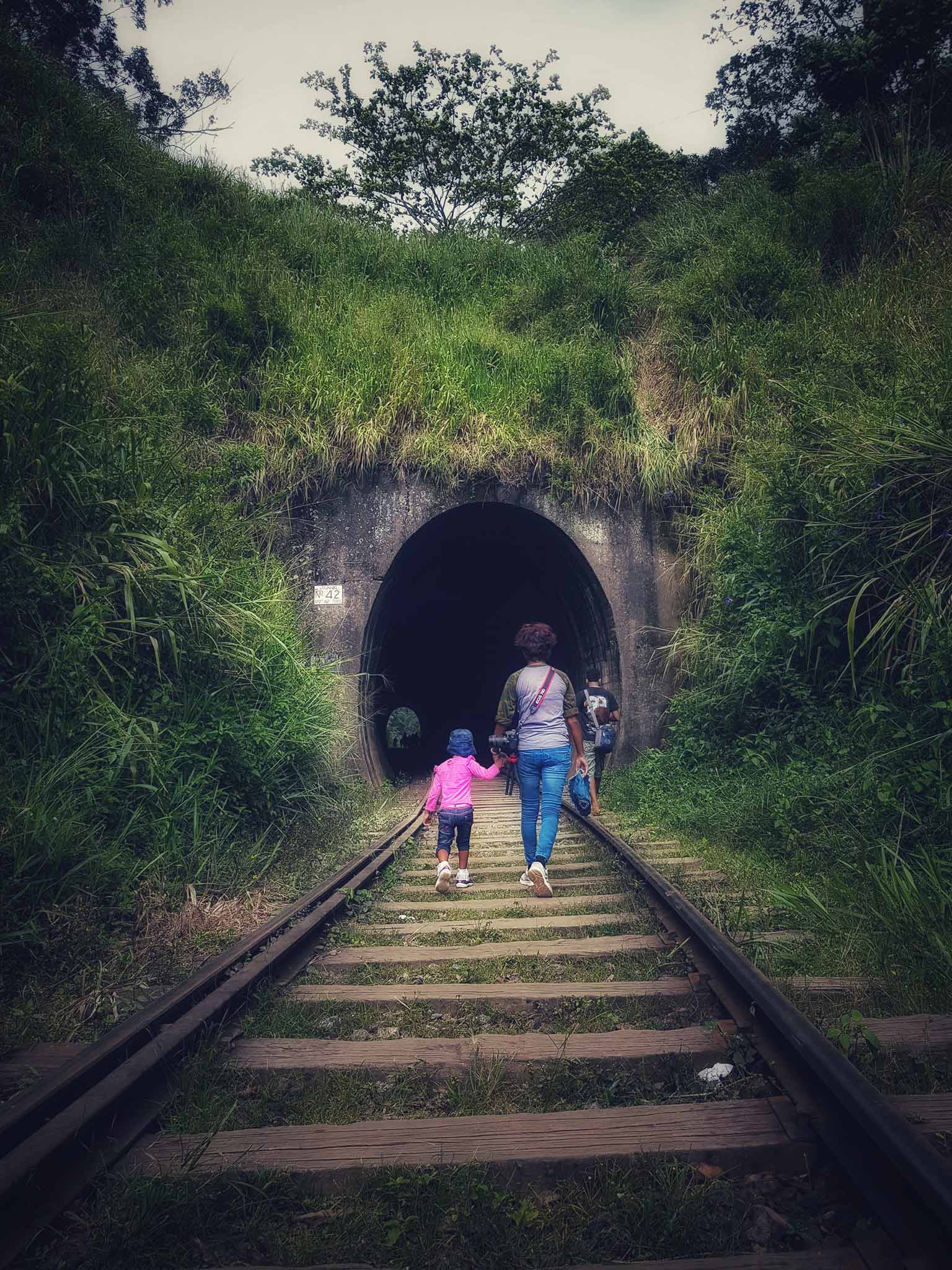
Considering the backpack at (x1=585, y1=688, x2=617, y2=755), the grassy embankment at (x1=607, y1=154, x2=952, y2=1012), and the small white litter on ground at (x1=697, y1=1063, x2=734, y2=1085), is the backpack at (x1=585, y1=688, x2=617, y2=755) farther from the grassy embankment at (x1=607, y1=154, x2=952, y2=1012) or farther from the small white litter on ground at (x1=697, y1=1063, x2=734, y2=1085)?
the small white litter on ground at (x1=697, y1=1063, x2=734, y2=1085)

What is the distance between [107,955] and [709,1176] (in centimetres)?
284

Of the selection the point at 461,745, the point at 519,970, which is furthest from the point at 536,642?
the point at 519,970

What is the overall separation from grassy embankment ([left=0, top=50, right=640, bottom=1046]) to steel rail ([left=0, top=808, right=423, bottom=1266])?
1.42 ft

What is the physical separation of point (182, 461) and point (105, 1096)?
540 centimetres

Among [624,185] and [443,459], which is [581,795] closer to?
[443,459]

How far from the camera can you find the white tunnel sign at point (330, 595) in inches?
338

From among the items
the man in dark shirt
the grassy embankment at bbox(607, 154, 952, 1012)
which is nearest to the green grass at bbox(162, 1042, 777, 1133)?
the grassy embankment at bbox(607, 154, 952, 1012)

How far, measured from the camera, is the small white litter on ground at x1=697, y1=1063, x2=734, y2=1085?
2316 mm

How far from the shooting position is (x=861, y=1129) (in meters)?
1.81

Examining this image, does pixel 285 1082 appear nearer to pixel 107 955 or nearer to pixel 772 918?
pixel 107 955

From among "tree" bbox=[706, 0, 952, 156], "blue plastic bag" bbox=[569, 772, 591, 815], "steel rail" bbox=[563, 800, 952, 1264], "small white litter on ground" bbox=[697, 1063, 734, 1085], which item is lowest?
"blue plastic bag" bbox=[569, 772, 591, 815]

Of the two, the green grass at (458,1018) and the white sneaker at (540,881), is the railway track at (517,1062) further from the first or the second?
the white sneaker at (540,881)

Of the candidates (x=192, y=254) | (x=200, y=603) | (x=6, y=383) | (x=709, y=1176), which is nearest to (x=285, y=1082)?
(x=709, y=1176)

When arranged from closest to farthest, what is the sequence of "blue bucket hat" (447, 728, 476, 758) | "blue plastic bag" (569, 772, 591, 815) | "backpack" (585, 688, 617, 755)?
"blue bucket hat" (447, 728, 476, 758), "blue plastic bag" (569, 772, 591, 815), "backpack" (585, 688, 617, 755)
